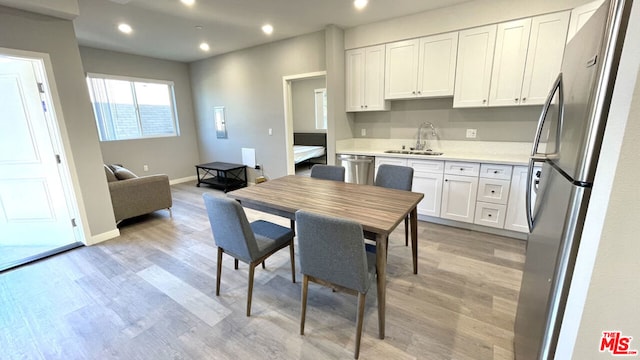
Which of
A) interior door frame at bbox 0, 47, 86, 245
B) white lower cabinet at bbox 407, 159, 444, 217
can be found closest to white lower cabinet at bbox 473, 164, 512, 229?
white lower cabinet at bbox 407, 159, 444, 217

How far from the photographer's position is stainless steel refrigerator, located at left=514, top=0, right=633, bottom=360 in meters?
0.75

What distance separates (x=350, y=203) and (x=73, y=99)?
10.5 feet

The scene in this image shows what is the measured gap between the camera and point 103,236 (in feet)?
10.6

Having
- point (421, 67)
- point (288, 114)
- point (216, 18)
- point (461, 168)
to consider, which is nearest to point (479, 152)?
point (461, 168)

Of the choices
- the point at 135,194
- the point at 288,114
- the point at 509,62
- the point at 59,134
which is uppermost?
the point at 509,62

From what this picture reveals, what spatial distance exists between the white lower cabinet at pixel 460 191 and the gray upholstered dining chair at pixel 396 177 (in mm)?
928

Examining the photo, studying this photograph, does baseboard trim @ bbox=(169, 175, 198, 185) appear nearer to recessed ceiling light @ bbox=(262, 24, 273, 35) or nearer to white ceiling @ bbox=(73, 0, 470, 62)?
white ceiling @ bbox=(73, 0, 470, 62)

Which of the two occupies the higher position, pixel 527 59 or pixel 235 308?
pixel 527 59

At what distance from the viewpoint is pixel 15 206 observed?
301 cm

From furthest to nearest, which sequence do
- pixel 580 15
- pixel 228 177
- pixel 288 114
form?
pixel 228 177, pixel 288 114, pixel 580 15

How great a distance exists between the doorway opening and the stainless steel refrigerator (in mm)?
4077

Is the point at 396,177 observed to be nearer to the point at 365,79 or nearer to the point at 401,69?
the point at 401,69

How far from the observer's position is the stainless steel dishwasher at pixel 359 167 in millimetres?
3865

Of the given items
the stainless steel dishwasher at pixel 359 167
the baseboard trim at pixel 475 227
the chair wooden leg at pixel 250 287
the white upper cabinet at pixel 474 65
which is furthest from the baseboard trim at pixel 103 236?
the white upper cabinet at pixel 474 65
